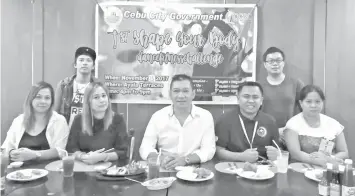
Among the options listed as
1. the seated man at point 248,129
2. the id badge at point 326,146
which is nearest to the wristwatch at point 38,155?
the seated man at point 248,129

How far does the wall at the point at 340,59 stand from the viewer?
307 cm

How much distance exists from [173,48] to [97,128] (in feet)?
3.97

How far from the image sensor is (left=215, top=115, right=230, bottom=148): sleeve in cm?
246

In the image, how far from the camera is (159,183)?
1.56m

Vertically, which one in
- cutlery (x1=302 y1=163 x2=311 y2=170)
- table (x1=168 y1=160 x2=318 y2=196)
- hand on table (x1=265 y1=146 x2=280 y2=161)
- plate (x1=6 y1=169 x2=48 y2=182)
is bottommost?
table (x1=168 y1=160 x2=318 y2=196)

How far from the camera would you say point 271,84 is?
3.04m

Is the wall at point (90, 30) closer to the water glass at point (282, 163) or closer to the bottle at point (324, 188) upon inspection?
the water glass at point (282, 163)

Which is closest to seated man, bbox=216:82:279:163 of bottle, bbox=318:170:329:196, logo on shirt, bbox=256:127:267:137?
logo on shirt, bbox=256:127:267:137

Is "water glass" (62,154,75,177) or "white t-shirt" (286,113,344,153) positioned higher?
"white t-shirt" (286,113,344,153)

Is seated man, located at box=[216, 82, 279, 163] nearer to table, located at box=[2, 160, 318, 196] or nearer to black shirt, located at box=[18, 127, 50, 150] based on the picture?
table, located at box=[2, 160, 318, 196]

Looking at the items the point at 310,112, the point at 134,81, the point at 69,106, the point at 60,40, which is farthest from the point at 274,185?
the point at 60,40

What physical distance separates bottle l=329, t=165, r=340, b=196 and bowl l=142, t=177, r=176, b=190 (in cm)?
80

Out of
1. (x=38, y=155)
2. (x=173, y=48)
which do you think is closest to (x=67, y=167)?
(x=38, y=155)

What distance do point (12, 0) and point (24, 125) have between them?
1389 mm
